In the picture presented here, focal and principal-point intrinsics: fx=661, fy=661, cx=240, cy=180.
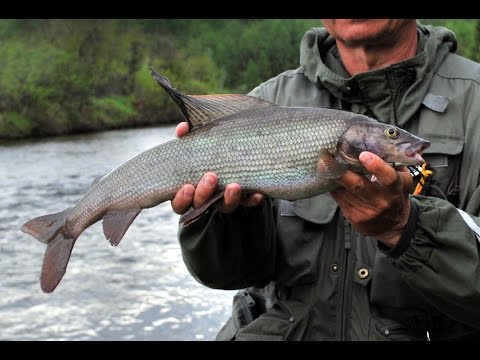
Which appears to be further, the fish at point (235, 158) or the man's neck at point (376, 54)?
the man's neck at point (376, 54)

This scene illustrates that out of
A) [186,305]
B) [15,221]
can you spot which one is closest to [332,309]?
[186,305]

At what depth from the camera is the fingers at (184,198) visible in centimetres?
315

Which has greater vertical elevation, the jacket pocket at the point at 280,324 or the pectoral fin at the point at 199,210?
the pectoral fin at the point at 199,210

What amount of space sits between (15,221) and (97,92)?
116ft

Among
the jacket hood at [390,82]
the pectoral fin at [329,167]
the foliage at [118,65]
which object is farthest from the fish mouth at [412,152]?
the foliage at [118,65]

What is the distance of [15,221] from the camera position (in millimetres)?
15398

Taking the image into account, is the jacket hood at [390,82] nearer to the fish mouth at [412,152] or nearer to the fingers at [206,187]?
the fish mouth at [412,152]

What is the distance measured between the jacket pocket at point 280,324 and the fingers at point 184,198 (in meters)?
0.88

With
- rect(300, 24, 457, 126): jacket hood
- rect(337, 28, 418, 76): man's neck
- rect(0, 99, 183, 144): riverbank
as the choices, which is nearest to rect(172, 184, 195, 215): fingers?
rect(300, 24, 457, 126): jacket hood

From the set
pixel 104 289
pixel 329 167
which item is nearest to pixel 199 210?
pixel 329 167

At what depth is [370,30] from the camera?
12.2 ft

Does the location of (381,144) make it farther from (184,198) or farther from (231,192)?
(184,198)

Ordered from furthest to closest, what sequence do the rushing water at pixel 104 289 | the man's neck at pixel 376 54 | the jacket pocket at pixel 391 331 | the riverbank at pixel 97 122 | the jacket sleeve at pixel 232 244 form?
1. the riverbank at pixel 97 122
2. the rushing water at pixel 104 289
3. the man's neck at pixel 376 54
4. the jacket sleeve at pixel 232 244
5. the jacket pocket at pixel 391 331
